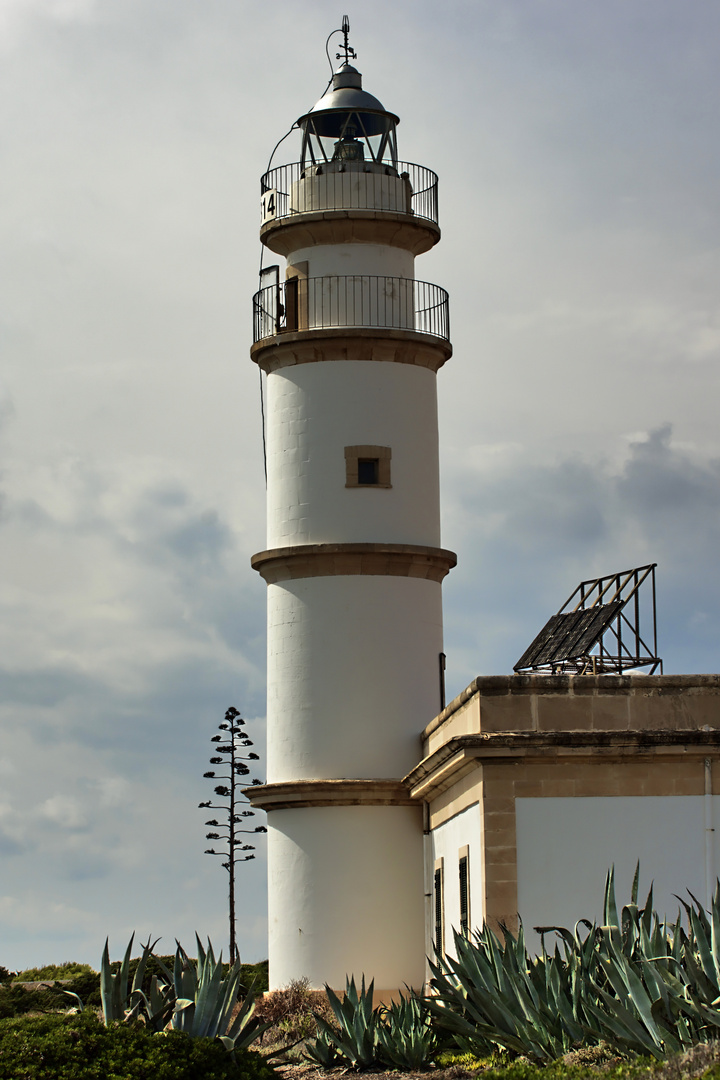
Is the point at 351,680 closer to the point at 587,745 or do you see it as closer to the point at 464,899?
the point at 464,899

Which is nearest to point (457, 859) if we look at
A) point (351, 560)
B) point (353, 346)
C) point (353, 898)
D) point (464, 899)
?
point (464, 899)

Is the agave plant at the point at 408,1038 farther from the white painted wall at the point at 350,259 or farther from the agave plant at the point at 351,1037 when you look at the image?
the white painted wall at the point at 350,259

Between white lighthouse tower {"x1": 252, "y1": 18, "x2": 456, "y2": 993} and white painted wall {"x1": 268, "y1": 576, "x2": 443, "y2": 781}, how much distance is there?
0.07 ft

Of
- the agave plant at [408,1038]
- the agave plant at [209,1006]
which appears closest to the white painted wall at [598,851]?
the agave plant at [408,1038]

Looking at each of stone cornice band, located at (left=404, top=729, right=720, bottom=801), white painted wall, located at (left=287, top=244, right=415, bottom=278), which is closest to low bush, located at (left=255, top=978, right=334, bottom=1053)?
stone cornice band, located at (left=404, top=729, right=720, bottom=801)

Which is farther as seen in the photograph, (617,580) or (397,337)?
(617,580)

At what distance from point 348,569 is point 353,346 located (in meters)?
3.74

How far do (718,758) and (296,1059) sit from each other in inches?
258

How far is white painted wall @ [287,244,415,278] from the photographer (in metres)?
26.1

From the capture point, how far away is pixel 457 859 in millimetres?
20547

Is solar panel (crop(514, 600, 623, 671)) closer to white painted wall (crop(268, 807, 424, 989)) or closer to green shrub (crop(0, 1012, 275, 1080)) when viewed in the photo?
white painted wall (crop(268, 807, 424, 989))

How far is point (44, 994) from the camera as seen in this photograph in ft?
99.0

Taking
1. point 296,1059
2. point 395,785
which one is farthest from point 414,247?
point 296,1059

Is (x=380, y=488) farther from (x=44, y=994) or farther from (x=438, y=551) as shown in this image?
(x=44, y=994)
